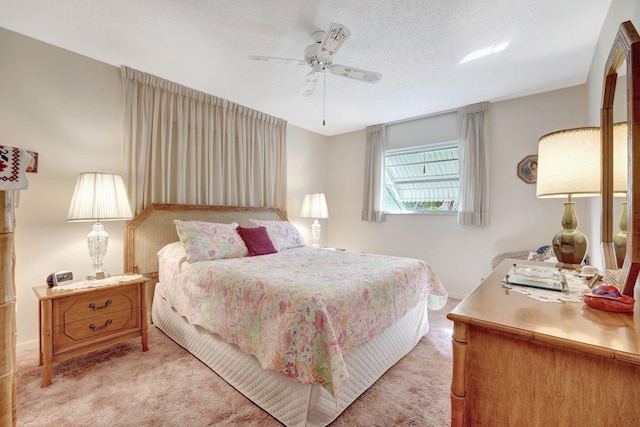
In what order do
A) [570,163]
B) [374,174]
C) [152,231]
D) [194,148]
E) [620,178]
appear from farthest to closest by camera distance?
[374,174], [194,148], [152,231], [570,163], [620,178]

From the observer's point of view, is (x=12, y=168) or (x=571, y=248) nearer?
(x=12, y=168)

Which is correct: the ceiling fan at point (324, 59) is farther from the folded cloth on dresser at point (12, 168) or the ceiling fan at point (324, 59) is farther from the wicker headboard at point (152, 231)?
the wicker headboard at point (152, 231)

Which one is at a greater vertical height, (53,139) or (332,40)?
(332,40)

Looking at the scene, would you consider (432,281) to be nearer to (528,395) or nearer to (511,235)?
(511,235)

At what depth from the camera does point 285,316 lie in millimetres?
1492

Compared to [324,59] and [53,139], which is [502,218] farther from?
[53,139]

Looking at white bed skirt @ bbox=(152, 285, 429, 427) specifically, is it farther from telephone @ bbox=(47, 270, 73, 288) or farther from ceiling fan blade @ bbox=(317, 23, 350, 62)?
ceiling fan blade @ bbox=(317, 23, 350, 62)

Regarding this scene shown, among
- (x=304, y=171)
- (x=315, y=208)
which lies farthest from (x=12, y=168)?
(x=304, y=171)

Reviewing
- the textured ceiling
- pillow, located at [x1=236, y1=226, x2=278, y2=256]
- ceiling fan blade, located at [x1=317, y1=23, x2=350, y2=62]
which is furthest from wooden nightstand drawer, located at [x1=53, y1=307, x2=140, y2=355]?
ceiling fan blade, located at [x1=317, y1=23, x2=350, y2=62]

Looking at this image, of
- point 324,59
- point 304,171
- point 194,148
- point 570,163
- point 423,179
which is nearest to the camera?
point 570,163

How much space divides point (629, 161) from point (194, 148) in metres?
3.48

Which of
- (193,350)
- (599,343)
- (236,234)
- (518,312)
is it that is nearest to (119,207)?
(236,234)

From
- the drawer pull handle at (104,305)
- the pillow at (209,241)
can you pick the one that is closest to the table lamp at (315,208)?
the pillow at (209,241)

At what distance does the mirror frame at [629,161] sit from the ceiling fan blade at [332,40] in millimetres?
1332
